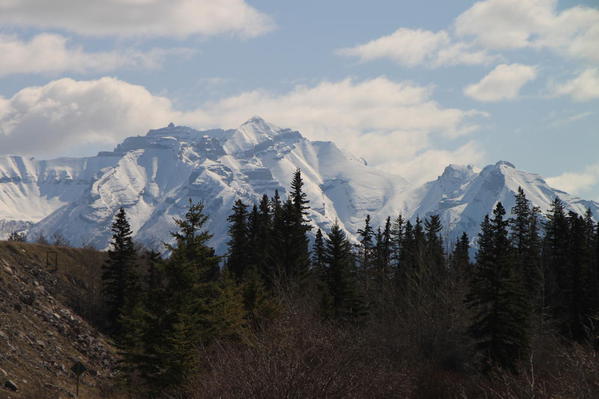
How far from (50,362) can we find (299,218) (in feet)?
86.7

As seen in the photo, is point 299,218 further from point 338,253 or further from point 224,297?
point 224,297

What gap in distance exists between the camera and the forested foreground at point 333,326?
18250 millimetres

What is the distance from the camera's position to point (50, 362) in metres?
40.3

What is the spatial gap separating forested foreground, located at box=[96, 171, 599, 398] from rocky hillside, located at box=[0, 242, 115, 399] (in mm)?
3676

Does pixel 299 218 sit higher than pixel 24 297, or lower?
higher

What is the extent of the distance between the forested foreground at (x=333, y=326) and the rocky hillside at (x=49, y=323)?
3676 mm

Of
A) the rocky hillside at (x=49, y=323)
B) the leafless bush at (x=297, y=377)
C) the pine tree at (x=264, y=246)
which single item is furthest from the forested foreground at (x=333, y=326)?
the rocky hillside at (x=49, y=323)

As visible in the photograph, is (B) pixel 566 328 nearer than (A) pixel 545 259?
Yes

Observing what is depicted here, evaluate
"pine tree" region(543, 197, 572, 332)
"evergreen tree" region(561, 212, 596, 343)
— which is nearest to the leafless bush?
"evergreen tree" region(561, 212, 596, 343)

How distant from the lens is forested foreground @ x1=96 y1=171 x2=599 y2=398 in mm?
18250

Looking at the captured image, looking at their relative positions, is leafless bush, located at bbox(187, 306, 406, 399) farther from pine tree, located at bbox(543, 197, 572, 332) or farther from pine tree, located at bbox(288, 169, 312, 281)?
pine tree, located at bbox(543, 197, 572, 332)

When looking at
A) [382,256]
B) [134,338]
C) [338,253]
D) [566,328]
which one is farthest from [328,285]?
[382,256]

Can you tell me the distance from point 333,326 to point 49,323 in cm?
2722

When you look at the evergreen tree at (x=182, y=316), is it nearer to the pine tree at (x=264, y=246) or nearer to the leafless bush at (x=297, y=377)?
the leafless bush at (x=297, y=377)
